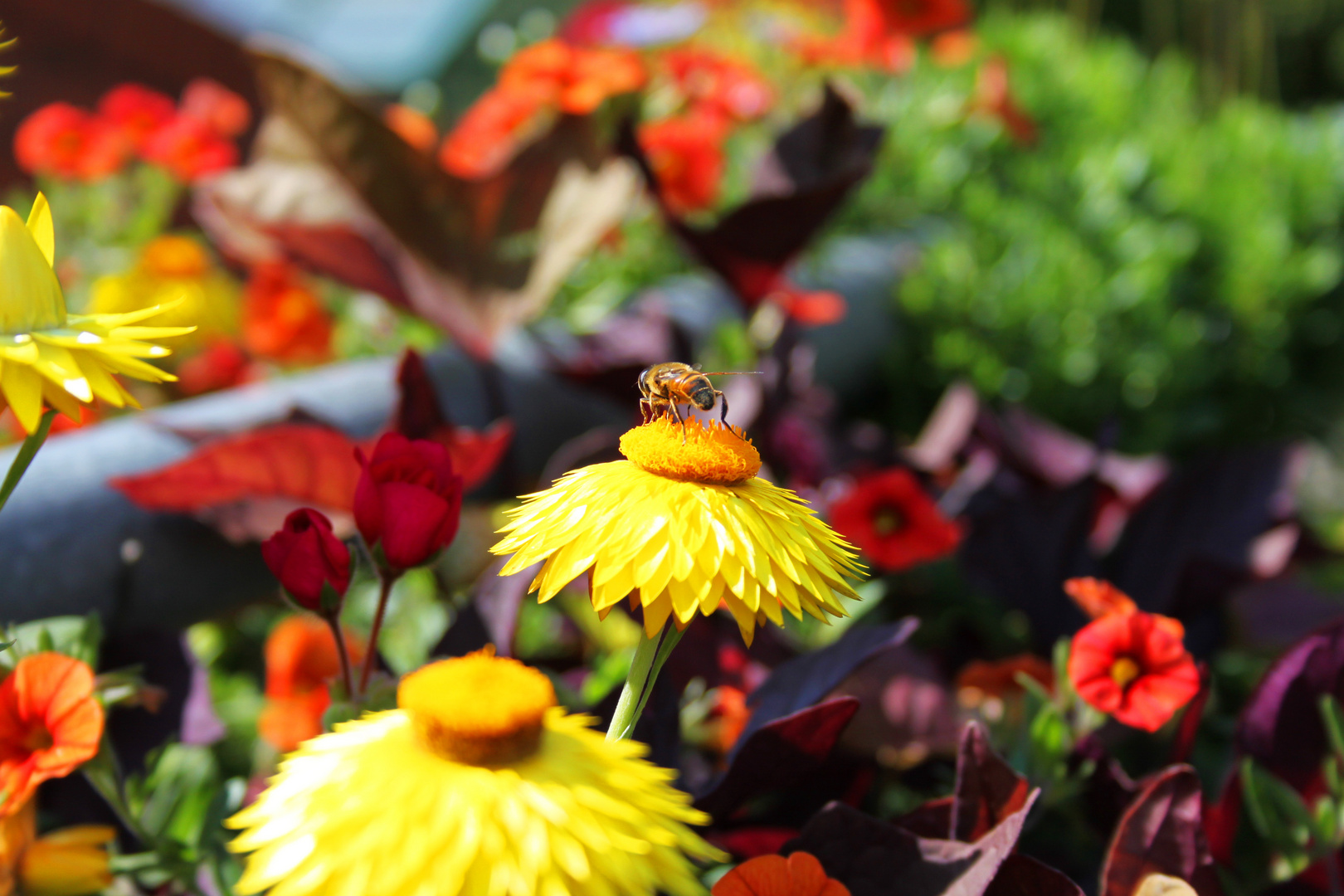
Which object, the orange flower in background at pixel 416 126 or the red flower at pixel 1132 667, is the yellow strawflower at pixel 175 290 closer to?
the orange flower in background at pixel 416 126

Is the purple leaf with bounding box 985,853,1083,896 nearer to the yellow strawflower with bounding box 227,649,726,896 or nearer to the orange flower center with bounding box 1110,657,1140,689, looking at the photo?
the orange flower center with bounding box 1110,657,1140,689

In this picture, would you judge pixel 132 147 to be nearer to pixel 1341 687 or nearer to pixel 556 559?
pixel 556 559

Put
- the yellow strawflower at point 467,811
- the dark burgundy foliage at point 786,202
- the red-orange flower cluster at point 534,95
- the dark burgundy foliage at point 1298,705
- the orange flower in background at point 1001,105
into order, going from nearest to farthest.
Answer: the yellow strawflower at point 467,811
the dark burgundy foliage at point 1298,705
the dark burgundy foliage at point 786,202
the red-orange flower cluster at point 534,95
the orange flower in background at point 1001,105

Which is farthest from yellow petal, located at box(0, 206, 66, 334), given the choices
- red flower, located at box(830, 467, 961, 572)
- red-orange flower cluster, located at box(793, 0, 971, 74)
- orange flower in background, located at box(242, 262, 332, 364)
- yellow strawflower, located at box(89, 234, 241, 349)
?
red-orange flower cluster, located at box(793, 0, 971, 74)

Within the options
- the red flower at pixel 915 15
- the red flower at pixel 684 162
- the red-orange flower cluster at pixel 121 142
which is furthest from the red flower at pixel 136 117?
the red flower at pixel 915 15

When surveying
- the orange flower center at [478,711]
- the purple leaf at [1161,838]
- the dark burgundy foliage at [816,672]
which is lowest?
the purple leaf at [1161,838]

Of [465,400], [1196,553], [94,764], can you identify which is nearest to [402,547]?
[94,764]

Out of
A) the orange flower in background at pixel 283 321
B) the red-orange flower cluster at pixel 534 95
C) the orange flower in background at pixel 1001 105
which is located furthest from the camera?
the orange flower in background at pixel 1001 105
